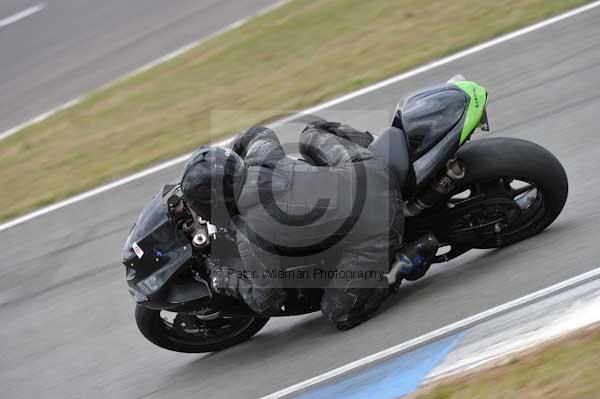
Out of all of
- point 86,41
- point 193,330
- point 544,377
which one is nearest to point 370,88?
point 193,330

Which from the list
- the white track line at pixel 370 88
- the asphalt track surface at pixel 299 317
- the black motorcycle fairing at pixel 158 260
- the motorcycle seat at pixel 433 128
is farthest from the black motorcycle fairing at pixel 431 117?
the white track line at pixel 370 88

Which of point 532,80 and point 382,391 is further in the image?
point 532,80

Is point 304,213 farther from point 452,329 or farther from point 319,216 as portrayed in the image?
point 452,329

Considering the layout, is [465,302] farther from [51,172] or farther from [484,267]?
[51,172]

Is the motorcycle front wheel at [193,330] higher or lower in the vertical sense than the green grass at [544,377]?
lower

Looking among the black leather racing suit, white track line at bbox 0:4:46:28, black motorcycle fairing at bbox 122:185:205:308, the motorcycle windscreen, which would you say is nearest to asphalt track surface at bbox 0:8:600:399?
the black leather racing suit

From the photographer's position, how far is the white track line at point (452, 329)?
461 cm

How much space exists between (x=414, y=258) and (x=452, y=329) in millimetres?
458

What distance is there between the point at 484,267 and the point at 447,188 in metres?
0.69

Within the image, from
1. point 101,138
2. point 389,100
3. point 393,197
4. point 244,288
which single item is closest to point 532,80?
point 389,100

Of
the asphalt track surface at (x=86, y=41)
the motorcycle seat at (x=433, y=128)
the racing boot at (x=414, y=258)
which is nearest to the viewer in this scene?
the motorcycle seat at (x=433, y=128)

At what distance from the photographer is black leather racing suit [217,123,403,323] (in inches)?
176

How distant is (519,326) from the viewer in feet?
14.3

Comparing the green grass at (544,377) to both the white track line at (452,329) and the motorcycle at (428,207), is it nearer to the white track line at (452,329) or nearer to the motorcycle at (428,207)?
the white track line at (452,329)
